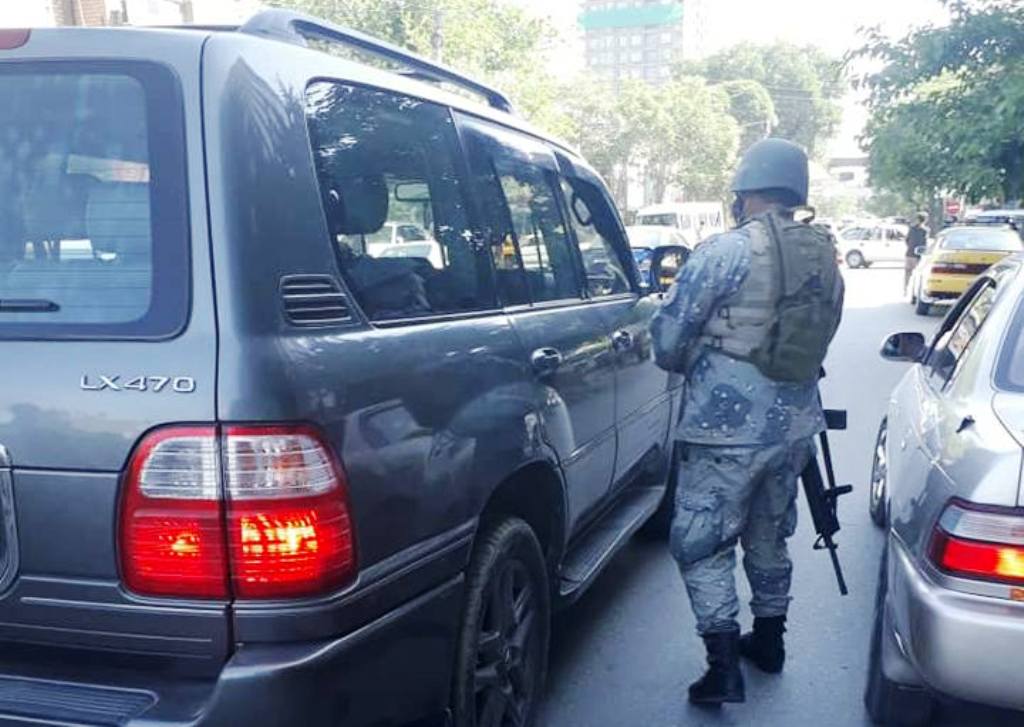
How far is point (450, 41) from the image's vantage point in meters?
24.5

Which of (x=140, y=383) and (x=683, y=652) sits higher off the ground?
(x=140, y=383)

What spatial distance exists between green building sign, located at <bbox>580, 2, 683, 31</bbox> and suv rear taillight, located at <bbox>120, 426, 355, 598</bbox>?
449 feet

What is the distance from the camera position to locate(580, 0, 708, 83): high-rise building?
441 ft

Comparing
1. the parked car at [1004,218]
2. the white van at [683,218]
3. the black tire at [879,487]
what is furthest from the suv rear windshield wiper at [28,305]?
the white van at [683,218]

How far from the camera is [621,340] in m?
3.91

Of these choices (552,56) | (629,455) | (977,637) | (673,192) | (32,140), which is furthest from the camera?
(673,192)

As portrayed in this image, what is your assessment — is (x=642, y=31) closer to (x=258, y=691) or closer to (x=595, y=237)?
(x=595, y=237)

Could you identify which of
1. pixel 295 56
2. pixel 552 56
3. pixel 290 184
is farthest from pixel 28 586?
pixel 552 56

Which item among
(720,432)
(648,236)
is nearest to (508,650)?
(720,432)

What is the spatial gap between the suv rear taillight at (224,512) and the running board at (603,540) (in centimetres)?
160

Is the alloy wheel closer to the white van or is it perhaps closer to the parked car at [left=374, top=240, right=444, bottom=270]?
the parked car at [left=374, top=240, right=444, bottom=270]

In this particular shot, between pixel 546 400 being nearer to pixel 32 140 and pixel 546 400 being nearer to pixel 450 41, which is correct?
pixel 32 140

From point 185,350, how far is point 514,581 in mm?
1402

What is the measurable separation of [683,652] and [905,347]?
165cm
